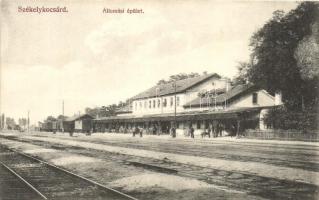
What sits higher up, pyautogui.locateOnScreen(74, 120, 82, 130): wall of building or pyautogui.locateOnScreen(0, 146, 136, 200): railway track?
pyautogui.locateOnScreen(74, 120, 82, 130): wall of building

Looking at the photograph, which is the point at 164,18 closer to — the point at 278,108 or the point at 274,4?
the point at 274,4

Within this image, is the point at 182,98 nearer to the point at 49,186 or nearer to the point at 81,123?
the point at 81,123

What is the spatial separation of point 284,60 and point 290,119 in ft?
14.1

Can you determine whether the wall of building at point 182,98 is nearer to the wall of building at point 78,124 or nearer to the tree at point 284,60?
the tree at point 284,60

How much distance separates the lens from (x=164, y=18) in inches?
537

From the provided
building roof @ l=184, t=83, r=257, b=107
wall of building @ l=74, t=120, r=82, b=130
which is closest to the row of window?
building roof @ l=184, t=83, r=257, b=107

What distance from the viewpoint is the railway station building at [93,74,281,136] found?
3762 centimetres

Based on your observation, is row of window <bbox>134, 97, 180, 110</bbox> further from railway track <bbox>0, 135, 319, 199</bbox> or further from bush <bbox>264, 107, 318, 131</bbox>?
railway track <bbox>0, 135, 319, 199</bbox>

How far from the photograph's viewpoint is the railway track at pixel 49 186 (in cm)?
952

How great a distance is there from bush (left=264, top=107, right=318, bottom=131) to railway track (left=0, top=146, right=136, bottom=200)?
19185 mm

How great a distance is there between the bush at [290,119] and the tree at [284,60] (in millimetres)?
848

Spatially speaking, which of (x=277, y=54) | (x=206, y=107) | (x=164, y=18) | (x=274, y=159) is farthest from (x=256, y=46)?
(x=164, y=18)

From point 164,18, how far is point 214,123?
1105 inches

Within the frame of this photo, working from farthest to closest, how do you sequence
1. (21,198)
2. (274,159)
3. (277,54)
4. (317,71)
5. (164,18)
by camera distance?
(277,54) → (317,71) → (274,159) → (164,18) → (21,198)
